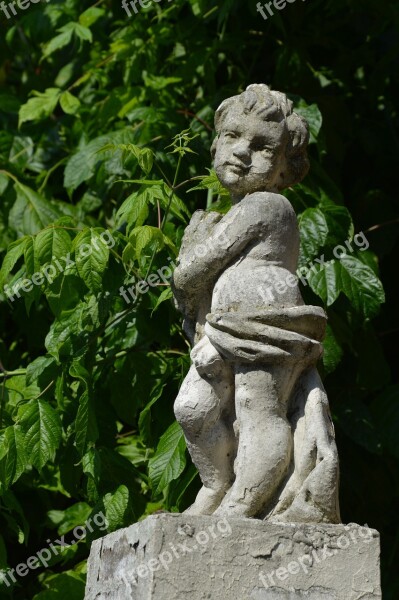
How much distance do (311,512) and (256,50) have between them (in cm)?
515

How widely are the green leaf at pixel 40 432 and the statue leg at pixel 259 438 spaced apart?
5.52 ft

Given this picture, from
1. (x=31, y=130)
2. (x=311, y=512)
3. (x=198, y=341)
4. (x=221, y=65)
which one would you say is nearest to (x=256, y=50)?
(x=221, y=65)

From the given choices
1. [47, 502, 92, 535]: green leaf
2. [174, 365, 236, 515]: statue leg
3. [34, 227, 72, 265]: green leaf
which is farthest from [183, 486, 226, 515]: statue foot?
[47, 502, 92, 535]: green leaf

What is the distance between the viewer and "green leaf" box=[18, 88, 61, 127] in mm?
8844

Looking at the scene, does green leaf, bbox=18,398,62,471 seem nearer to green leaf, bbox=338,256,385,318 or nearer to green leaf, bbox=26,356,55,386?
green leaf, bbox=26,356,55,386

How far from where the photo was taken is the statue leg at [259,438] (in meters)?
4.96

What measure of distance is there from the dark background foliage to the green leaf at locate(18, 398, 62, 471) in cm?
1

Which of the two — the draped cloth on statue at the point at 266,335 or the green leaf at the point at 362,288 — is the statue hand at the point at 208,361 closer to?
the draped cloth on statue at the point at 266,335

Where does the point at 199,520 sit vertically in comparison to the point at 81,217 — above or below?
above

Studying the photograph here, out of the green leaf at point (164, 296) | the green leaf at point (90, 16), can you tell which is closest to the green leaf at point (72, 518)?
the green leaf at point (164, 296)

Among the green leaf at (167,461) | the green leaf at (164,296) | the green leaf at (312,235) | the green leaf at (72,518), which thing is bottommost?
the green leaf at (72,518)

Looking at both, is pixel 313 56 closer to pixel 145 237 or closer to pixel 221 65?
pixel 221 65

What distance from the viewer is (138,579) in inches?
189

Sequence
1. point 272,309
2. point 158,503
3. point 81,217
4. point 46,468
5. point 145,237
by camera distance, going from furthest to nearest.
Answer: point 81,217 → point 46,468 → point 158,503 → point 145,237 → point 272,309
